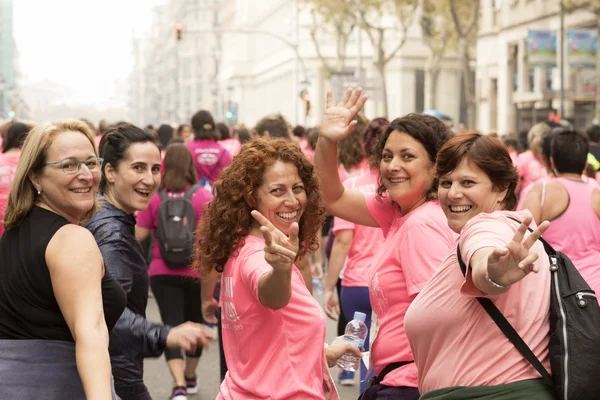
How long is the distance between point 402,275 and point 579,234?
2827 mm

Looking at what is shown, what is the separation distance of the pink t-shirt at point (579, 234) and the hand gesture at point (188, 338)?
360cm

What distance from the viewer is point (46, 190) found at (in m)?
3.85

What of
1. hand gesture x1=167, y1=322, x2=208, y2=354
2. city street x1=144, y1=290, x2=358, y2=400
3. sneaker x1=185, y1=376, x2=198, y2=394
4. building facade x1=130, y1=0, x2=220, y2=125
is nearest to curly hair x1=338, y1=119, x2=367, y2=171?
city street x1=144, y1=290, x2=358, y2=400

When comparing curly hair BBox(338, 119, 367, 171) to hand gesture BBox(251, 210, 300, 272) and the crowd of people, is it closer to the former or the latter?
the crowd of people

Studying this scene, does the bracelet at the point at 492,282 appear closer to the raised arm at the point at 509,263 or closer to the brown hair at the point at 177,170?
the raised arm at the point at 509,263

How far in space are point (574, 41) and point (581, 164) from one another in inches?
993

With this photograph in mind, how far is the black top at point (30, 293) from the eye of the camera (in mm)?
3633

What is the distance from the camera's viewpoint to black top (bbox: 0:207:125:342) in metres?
3.63

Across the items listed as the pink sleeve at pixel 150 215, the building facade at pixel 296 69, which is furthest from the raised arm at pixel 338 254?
the building facade at pixel 296 69

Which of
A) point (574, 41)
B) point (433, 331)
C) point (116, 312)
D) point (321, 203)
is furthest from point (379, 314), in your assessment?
point (574, 41)

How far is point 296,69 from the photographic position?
250 ft

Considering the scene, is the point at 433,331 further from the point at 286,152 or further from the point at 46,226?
the point at 46,226

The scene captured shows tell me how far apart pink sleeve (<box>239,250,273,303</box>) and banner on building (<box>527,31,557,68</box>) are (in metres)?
31.1

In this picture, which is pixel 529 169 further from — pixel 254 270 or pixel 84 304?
pixel 84 304
